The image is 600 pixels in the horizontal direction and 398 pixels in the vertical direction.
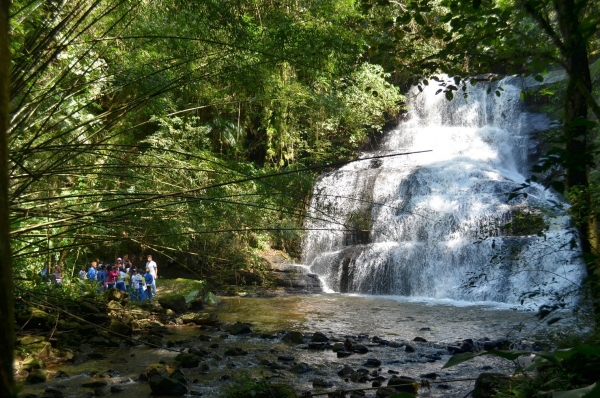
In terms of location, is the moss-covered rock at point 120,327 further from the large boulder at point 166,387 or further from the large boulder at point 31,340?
the large boulder at point 166,387

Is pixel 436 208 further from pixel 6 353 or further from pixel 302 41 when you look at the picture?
pixel 6 353

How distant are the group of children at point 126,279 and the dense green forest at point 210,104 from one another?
869 millimetres

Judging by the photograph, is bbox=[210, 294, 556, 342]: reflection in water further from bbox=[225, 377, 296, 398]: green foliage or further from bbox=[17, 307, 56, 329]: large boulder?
bbox=[225, 377, 296, 398]: green foliage

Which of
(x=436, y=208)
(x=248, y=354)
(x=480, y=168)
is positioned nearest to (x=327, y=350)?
(x=248, y=354)

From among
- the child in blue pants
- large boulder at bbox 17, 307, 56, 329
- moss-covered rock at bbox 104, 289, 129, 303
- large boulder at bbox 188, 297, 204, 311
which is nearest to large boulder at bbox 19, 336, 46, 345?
large boulder at bbox 17, 307, 56, 329

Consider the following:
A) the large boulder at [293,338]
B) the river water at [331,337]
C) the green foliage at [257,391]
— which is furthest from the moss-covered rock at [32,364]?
the large boulder at [293,338]

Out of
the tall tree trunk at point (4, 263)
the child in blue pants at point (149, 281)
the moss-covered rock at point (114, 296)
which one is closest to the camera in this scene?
the tall tree trunk at point (4, 263)

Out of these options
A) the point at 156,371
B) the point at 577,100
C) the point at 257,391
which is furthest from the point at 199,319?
the point at 577,100

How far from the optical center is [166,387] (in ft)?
16.9

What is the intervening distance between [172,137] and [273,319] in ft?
17.2

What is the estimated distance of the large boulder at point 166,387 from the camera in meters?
5.14

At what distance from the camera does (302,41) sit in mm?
6766

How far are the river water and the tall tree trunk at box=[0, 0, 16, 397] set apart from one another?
203cm

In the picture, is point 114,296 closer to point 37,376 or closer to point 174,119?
point 37,376
